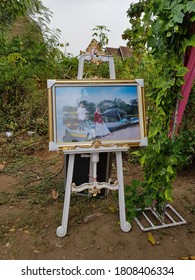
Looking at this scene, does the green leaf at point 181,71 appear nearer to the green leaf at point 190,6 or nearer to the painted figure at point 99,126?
the green leaf at point 190,6

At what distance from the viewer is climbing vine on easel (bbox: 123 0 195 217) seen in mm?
1275

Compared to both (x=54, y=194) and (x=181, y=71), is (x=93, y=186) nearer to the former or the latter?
(x=54, y=194)

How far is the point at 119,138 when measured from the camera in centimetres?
167

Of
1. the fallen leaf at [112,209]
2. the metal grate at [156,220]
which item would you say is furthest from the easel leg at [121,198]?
the fallen leaf at [112,209]

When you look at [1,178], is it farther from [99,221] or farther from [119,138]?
[119,138]

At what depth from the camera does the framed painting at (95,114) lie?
1591 millimetres

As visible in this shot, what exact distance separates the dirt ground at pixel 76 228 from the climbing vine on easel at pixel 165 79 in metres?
0.29

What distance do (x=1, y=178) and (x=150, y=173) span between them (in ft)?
5.11

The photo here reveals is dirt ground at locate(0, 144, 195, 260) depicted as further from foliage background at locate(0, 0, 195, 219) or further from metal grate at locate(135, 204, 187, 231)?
foliage background at locate(0, 0, 195, 219)

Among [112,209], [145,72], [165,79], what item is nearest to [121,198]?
[112,209]

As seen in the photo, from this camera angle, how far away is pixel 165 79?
148cm

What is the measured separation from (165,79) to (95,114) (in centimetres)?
49

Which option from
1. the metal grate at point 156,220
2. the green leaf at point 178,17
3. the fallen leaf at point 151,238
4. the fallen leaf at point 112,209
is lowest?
the fallen leaf at point 151,238
